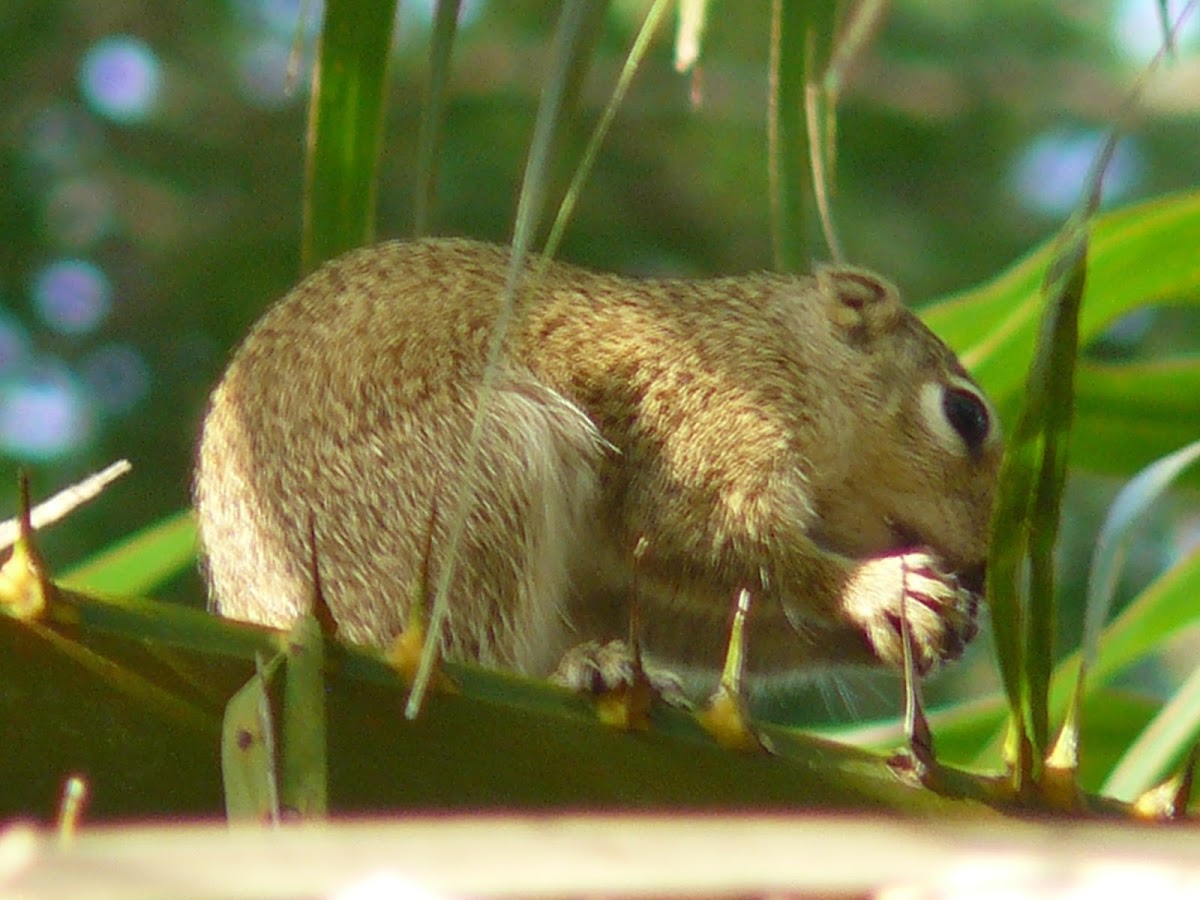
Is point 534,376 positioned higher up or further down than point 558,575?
higher up

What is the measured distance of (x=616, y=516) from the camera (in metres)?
2.04

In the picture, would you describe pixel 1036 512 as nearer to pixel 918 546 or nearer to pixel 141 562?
pixel 141 562

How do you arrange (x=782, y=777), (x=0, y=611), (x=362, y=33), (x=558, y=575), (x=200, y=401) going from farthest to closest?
(x=200, y=401) < (x=558, y=575) < (x=362, y=33) < (x=782, y=777) < (x=0, y=611)

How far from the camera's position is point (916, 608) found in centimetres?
182

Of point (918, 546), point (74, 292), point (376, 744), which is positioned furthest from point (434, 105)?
point (74, 292)

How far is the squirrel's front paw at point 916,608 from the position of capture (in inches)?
71.2

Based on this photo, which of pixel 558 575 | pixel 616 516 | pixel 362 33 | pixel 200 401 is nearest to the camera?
pixel 362 33

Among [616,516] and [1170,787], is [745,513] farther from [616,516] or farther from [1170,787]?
[1170,787]

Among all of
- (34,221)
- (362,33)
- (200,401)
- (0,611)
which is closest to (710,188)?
(200,401)

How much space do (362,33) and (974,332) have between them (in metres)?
0.88

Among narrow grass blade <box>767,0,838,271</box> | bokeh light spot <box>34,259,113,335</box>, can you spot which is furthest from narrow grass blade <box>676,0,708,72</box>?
bokeh light spot <box>34,259,113,335</box>

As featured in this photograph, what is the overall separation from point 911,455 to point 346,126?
3.86 feet

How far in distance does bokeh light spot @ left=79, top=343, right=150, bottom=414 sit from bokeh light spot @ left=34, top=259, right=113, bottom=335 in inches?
4.7

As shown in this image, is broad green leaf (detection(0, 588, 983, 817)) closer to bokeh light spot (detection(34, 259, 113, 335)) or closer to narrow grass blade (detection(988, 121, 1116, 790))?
narrow grass blade (detection(988, 121, 1116, 790))
